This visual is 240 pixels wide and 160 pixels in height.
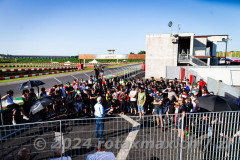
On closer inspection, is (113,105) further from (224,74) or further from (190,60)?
(190,60)

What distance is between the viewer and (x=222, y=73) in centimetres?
1933

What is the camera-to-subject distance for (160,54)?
989 inches

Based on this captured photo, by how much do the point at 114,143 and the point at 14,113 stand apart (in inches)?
183

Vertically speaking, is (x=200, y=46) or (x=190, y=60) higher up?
(x=200, y=46)

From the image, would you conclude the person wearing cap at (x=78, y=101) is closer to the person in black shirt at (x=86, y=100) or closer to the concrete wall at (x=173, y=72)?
the person in black shirt at (x=86, y=100)

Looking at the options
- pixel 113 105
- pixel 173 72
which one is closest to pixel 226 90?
pixel 113 105

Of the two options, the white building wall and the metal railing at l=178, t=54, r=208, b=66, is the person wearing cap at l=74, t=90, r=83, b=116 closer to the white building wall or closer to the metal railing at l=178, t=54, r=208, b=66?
the white building wall

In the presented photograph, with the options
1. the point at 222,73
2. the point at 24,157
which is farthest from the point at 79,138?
the point at 222,73

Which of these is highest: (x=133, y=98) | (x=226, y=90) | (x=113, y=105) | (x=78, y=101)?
(x=226, y=90)

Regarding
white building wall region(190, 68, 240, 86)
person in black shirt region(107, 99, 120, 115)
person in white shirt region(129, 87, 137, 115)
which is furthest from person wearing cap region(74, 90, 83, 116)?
white building wall region(190, 68, 240, 86)

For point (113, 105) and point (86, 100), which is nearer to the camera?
point (86, 100)

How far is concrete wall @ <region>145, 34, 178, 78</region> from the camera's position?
24391 mm

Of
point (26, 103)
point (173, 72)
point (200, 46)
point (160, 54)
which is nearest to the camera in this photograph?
point (26, 103)

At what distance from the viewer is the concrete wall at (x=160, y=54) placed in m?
24.4
